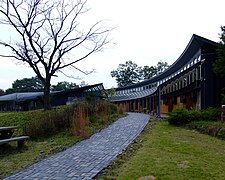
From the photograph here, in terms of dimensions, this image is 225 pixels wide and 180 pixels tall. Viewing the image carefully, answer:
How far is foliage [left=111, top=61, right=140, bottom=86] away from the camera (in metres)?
81.2

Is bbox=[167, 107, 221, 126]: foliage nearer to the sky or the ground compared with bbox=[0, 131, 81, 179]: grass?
nearer to the sky

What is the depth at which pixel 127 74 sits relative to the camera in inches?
3211

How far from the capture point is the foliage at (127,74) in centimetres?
8125

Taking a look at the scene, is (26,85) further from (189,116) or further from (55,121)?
(189,116)

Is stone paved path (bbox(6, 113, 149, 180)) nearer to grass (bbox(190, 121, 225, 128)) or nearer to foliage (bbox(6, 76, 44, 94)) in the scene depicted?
grass (bbox(190, 121, 225, 128))

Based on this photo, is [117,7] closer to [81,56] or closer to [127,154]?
[127,154]

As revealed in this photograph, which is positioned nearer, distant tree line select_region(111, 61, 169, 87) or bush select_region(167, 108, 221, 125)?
bush select_region(167, 108, 221, 125)

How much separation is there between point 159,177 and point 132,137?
488 cm

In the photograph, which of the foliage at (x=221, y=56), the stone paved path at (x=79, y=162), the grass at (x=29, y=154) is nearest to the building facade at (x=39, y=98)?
the foliage at (x=221, y=56)

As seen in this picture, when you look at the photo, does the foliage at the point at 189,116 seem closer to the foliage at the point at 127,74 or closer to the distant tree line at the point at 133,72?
the distant tree line at the point at 133,72

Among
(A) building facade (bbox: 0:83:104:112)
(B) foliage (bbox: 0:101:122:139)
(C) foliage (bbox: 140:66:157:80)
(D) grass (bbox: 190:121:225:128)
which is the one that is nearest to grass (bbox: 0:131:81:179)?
(B) foliage (bbox: 0:101:122:139)

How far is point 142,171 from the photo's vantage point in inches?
207

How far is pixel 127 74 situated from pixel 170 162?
7601 centimetres

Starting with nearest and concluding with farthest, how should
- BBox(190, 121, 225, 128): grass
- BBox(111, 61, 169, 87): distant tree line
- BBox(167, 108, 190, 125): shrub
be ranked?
BBox(190, 121, 225, 128): grass < BBox(167, 108, 190, 125): shrub < BBox(111, 61, 169, 87): distant tree line
